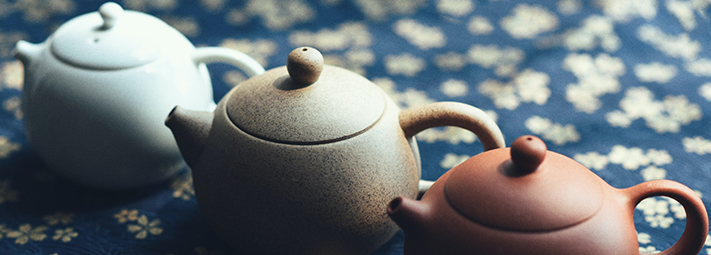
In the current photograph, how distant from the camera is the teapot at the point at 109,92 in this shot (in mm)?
907

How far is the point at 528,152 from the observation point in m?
0.61

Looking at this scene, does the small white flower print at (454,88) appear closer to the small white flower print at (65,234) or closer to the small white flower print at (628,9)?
A: the small white flower print at (628,9)

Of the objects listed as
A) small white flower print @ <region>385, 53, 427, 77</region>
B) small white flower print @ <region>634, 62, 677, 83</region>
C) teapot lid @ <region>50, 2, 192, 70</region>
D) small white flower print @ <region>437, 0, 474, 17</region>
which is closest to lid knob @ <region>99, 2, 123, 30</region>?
teapot lid @ <region>50, 2, 192, 70</region>

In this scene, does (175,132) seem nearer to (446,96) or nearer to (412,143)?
(412,143)

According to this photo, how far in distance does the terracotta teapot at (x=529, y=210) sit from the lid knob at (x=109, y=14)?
60 cm

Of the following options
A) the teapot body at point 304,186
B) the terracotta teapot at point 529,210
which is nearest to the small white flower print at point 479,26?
the teapot body at point 304,186

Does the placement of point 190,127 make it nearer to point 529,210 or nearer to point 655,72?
point 529,210

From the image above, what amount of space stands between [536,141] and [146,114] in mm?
654

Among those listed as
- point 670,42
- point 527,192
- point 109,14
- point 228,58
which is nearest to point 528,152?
point 527,192

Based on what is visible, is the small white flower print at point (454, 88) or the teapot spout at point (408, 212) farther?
the small white flower print at point (454, 88)

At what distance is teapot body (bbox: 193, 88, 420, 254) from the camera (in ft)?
2.42

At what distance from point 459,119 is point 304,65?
24 centimetres

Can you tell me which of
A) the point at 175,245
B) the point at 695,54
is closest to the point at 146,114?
the point at 175,245

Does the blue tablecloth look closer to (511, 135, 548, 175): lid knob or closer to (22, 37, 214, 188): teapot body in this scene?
(22, 37, 214, 188): teapot body
